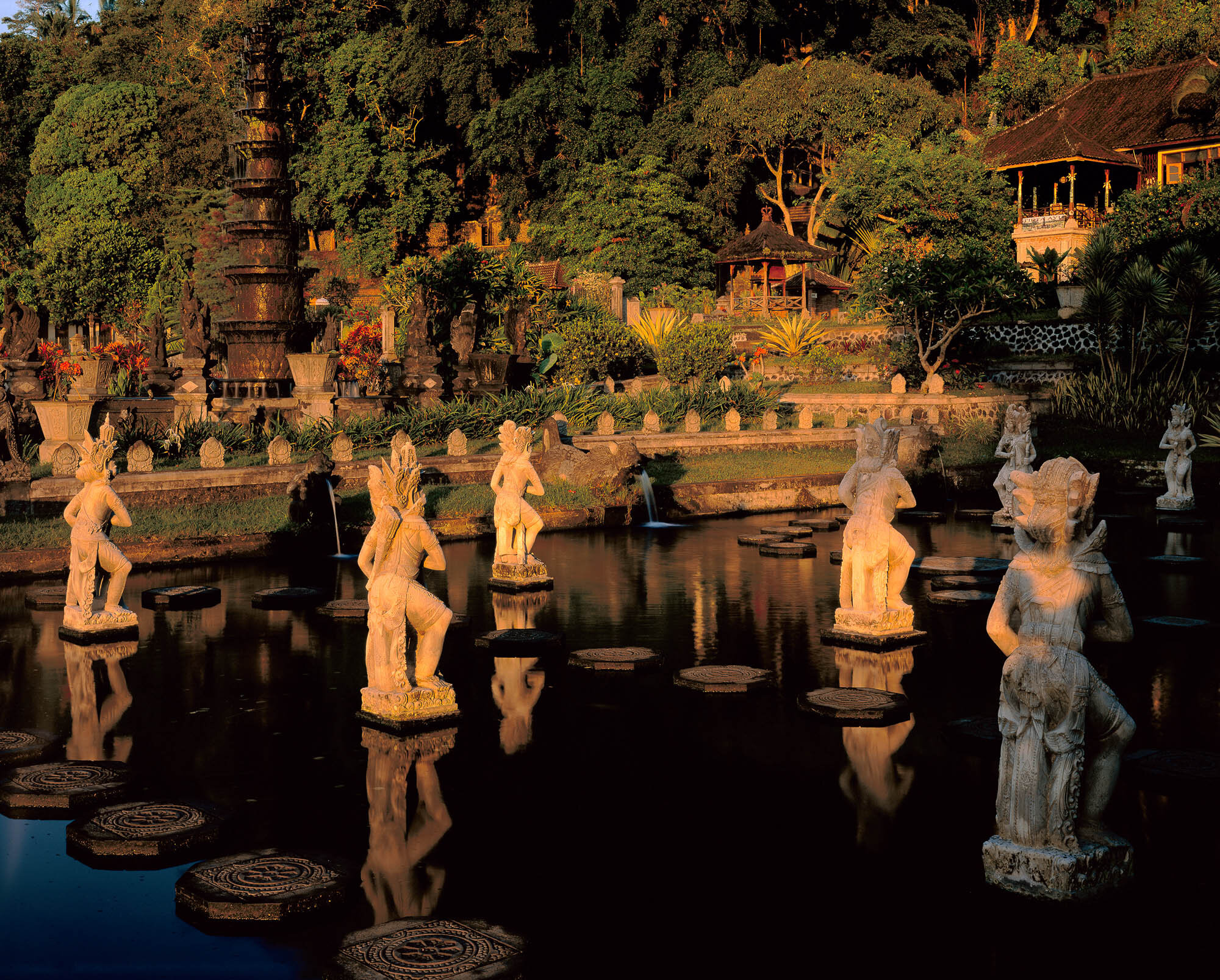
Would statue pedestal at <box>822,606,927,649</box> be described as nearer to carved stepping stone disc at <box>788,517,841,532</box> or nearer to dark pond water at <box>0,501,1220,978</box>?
dark pond water at <box>0,501,1220,978</box>

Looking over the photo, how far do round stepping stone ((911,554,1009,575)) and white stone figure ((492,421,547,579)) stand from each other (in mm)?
4533

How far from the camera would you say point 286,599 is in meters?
12.8

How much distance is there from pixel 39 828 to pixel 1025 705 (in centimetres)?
511

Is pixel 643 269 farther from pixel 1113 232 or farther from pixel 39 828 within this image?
pixel 39 828

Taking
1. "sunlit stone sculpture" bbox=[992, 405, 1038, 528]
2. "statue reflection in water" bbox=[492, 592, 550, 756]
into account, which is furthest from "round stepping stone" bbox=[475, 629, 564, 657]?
"sunlit stone sculpture" bbox=[992, 405, 1038, 528]

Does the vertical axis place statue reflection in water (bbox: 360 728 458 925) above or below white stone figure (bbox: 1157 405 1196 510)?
below

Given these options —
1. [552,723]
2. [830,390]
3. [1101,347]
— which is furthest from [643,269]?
[552,723]

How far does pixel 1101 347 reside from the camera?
31500mm

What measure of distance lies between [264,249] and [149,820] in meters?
23.9

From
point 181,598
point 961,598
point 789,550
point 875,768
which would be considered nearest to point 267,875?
point 875,768

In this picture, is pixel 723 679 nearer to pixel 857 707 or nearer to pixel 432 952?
pixel 857 707

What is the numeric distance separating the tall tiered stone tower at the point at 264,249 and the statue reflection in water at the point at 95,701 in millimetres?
18033

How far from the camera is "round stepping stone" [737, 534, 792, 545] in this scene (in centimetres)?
1672

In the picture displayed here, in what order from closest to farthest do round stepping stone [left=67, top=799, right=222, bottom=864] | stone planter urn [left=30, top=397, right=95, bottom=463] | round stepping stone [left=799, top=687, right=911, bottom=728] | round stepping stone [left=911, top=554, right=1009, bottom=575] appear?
round stepping stone [left=67, top=799, right=222, bottom=864], round stepping stone [left=799, top=687, right=911, bottom=728], round stepping stone [left=911, top=554, right=1009, bottom=575], stone planter urn [left=30, top=397, right=95, bottom=463]
